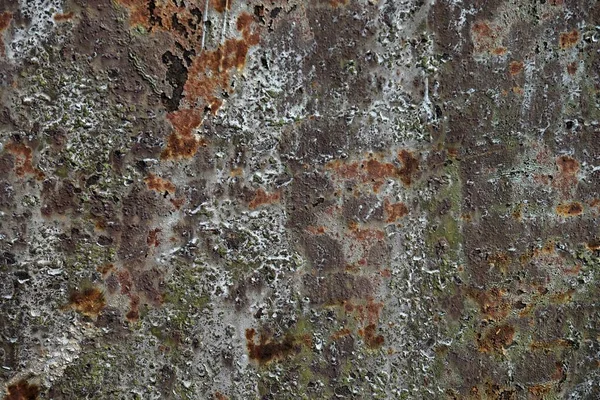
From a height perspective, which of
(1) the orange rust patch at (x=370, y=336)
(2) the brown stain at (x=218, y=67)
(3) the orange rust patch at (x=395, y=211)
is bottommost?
(1) the orange rust patch at (x=370, y=336)

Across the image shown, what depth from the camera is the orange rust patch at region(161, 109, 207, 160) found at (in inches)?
65.0

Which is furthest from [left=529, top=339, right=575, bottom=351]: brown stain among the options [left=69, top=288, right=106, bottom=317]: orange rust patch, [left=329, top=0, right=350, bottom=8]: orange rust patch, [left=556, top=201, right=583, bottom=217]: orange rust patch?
[left=69, top=288, right=106, bottom=317]: orange rust patch

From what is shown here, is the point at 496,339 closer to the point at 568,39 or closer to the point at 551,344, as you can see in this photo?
the point at 551,344

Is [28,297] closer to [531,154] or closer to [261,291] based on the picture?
[261,291]

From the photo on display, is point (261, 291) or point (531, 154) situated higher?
point (531, 154)

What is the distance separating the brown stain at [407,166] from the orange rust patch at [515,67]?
0.43m

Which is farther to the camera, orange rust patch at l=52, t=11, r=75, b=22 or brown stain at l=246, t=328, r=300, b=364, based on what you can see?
brown stain at l=246, t=328, r=300, b=364

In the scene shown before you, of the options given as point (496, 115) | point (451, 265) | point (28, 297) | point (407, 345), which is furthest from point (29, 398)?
point (496, 115)

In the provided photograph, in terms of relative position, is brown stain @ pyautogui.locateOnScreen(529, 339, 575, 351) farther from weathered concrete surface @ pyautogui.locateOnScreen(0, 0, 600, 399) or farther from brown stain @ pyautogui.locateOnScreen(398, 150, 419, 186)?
brown stain @ pyautogui.locateOnScreen(398, 150, 419, 186)

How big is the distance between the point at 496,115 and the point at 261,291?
0.99 metres

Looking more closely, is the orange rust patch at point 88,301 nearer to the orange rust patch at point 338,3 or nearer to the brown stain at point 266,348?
the brown stain at point 266,348

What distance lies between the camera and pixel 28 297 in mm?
1626

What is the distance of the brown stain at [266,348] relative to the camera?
1.70 m

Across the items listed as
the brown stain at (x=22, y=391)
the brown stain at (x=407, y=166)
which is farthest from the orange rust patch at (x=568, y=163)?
the brown stain at (x=22, y=391)
